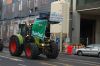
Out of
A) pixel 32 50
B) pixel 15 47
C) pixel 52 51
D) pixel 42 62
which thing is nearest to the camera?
pixel 42 62

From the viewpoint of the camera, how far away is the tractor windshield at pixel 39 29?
23891mm

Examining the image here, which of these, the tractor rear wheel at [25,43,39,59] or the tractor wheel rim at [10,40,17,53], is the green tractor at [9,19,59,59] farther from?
the tractor wheel rim at [10,40,17,53]

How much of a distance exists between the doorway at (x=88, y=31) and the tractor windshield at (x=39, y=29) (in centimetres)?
2744

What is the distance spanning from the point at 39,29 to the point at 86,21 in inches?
1206

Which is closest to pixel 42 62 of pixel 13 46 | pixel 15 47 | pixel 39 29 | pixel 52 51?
pixel 52 51

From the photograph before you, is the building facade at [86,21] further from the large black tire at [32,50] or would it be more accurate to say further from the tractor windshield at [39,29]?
the large black tire at [32,50]

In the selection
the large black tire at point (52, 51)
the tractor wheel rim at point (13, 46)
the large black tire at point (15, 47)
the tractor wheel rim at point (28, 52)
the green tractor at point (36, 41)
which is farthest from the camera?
the tractor wheel rim at point (13, 46)

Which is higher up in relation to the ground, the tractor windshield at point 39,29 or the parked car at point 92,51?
the tractor windshield at point 39,29

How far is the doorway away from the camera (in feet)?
171

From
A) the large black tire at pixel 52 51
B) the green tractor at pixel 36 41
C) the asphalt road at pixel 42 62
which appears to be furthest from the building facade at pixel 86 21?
the asphalt road at pixel 42 62

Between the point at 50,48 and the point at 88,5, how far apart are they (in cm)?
2194

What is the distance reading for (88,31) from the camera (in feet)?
177

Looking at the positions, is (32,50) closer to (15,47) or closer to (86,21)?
(15,47)

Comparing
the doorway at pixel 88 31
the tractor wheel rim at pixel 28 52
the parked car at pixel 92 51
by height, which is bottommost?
the parked car at pixel 92 51
